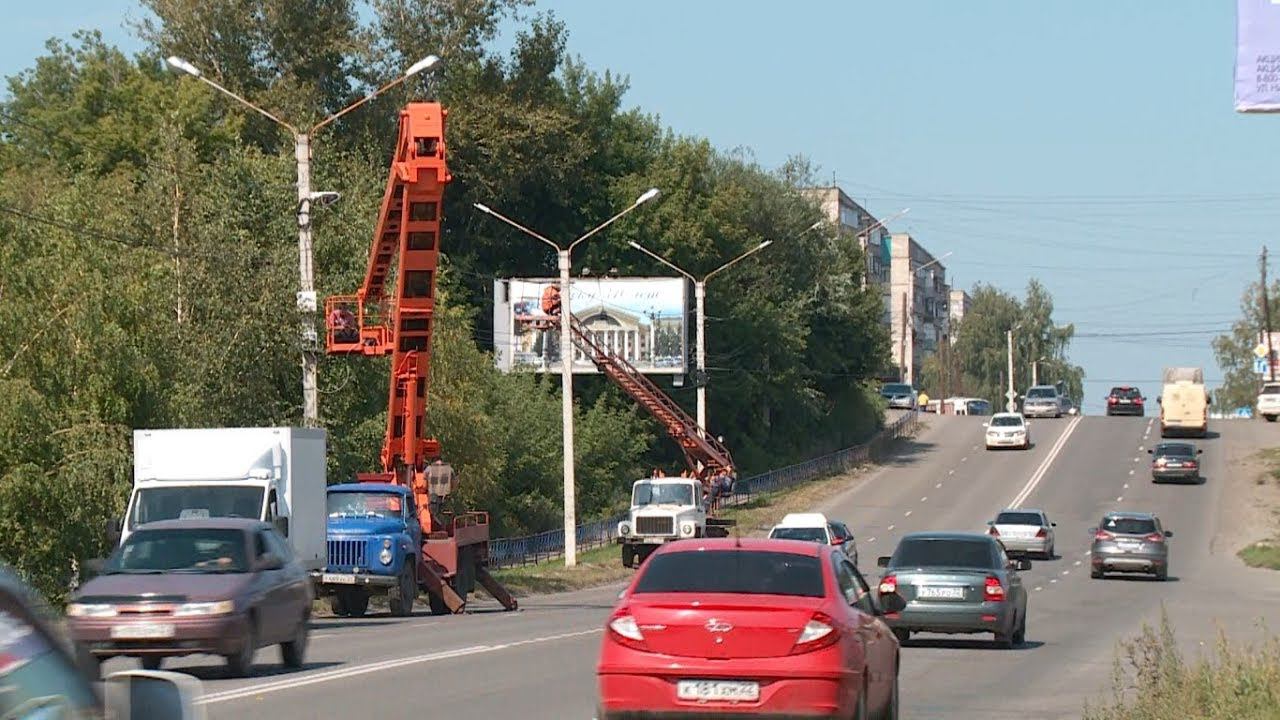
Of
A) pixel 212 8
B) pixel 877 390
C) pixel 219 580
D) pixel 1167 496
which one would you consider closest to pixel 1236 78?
pixel 219 580

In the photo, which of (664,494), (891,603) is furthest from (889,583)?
(664,494)

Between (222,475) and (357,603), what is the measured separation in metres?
6.46

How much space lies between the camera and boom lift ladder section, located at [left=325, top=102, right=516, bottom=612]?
33.4m

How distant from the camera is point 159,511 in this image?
88.5ft

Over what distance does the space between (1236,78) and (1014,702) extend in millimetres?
5887

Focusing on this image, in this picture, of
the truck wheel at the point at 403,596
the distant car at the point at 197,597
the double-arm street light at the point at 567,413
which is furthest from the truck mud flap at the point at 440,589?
the distant car at the point at 197,597

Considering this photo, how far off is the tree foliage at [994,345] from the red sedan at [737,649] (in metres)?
166

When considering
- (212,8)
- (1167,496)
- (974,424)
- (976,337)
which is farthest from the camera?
(976,337)

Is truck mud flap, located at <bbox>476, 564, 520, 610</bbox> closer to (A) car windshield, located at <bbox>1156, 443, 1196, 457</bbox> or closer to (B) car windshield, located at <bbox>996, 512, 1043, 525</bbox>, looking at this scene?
(B) car windshield, located at <bbox>996, 512, 1043, 525</bbox>

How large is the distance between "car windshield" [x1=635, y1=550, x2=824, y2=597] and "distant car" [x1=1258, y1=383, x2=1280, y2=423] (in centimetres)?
8935

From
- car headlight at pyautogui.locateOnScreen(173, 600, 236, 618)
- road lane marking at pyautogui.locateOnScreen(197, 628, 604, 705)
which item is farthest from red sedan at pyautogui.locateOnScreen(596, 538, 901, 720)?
car headlight at pyautogui.locateOnScreen(173, 600, 236, 618)

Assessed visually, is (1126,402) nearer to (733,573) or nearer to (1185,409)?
(1185,409)

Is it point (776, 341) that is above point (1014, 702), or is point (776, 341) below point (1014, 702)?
above

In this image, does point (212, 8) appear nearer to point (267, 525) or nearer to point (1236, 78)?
point (267, 525)
